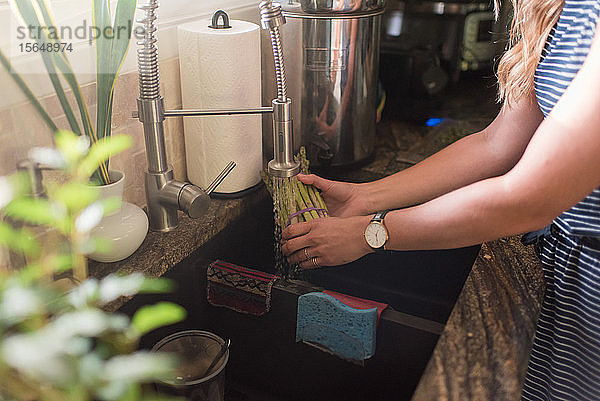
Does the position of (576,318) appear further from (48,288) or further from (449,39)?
(449,39)

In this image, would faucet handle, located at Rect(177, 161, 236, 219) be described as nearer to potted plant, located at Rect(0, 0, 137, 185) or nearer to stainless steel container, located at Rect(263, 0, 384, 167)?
potted plant, located at Rect(0, 0, 137, 185)

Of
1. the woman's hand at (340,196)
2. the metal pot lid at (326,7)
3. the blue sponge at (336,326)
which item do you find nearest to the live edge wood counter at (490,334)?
the blue sponge at (336,326)

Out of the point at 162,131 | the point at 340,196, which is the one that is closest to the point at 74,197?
the point at 162,131

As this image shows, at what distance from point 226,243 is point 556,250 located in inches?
26.5

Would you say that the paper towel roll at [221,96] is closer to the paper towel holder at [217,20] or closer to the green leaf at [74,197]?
the paper towel holder at [217,20]

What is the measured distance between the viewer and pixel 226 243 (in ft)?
4.21

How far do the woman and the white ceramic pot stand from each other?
0.31 meters

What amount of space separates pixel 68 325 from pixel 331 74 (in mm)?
1049

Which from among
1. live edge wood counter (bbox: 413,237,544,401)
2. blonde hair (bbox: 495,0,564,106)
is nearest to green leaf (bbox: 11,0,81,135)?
live edge wood counter (bbox: 413,237,544,401)

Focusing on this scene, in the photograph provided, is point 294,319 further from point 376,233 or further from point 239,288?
point 376,233

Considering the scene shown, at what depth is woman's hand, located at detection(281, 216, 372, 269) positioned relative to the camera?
1.09 m

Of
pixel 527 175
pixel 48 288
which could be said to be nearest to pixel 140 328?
pixel 48 288

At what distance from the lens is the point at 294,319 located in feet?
3.56

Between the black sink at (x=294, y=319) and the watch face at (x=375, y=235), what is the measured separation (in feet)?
0.42
